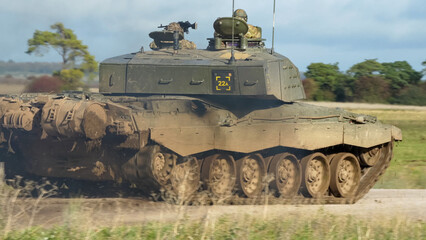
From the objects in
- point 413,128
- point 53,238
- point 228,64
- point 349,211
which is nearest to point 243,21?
point 228,64

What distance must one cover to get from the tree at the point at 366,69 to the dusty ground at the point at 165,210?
94.1 feet

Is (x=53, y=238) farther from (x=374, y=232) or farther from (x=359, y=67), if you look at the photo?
(x=359, y=67)

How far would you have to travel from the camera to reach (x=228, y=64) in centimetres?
1200

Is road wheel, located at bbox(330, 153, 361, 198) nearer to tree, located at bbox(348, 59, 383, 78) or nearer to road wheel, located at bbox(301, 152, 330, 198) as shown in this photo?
road wheel, located at bbox(301, 152, 330, 198)

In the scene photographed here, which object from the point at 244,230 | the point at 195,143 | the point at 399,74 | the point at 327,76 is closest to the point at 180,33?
the point at 195,143

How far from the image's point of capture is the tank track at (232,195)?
35.7 ft

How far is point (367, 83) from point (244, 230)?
34.1 metres

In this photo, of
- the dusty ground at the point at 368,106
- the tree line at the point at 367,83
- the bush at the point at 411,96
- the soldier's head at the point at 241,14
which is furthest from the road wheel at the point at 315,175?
the bush at the point at 411,96

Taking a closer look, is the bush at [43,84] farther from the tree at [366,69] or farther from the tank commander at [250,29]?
the tree at [366,69]

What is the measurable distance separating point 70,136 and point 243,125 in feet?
9.64

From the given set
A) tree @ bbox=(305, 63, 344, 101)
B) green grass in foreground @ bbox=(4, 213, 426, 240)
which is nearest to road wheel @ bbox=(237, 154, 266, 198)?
green grass in foreground @ bbox=(4, 213, 426, 240)

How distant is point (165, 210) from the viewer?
413 inches

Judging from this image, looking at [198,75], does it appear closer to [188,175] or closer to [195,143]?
[195,143]

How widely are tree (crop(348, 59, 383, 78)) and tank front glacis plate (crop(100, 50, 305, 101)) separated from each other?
29.2 metres
